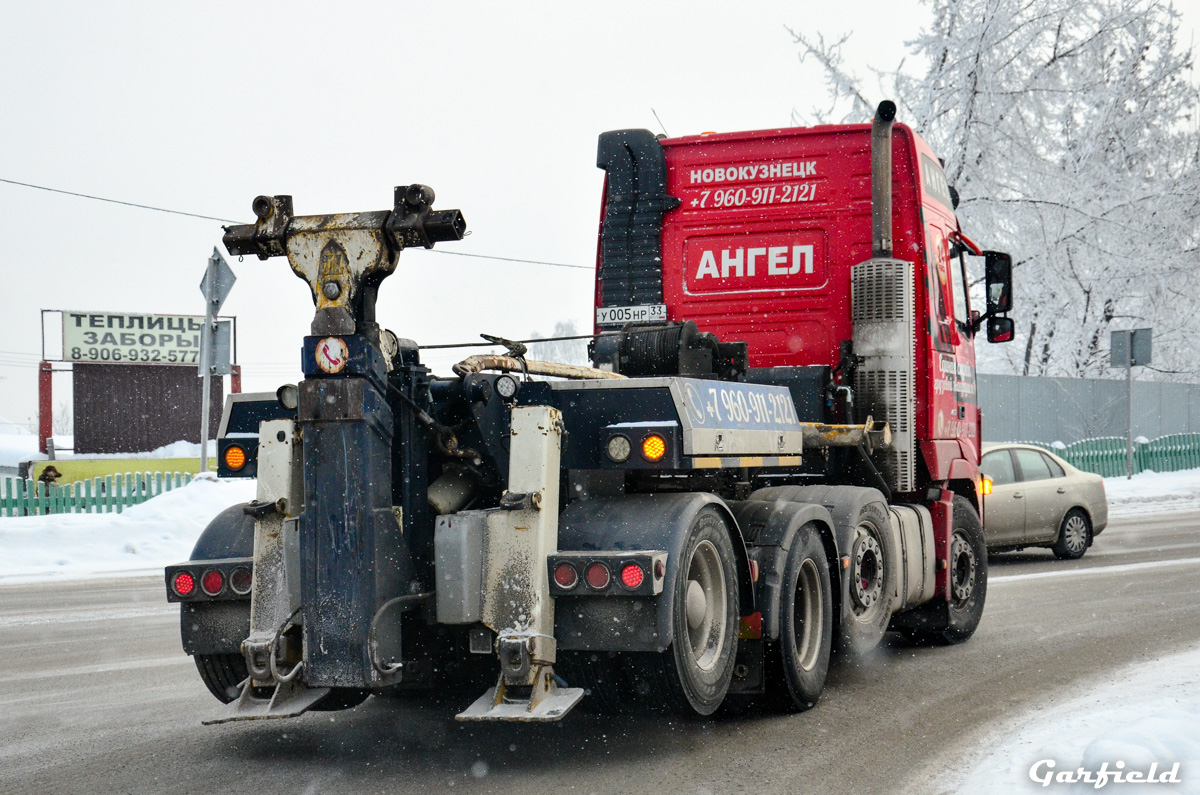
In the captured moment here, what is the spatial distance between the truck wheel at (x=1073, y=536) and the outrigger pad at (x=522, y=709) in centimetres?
1103

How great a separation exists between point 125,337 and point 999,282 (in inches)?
1527

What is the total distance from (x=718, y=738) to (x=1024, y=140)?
85.9ft

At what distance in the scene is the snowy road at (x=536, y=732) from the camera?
16.4 ft

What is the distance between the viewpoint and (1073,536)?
14609mm

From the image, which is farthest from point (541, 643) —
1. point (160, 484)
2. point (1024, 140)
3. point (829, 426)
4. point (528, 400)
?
point (1024, 140)

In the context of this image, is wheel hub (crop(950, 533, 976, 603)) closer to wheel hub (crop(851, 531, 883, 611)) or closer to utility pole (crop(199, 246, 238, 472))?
wheel hub (crop(851, 531, 883, 611))

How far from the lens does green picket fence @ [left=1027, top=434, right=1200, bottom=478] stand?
2778 centimetres

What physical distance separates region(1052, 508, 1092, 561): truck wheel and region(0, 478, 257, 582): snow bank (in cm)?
1020

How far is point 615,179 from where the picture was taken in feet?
28.3

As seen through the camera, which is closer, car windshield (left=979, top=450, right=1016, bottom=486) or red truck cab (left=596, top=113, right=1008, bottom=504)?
red truck cab (left=596, top=113, right=1008, bottom=504)

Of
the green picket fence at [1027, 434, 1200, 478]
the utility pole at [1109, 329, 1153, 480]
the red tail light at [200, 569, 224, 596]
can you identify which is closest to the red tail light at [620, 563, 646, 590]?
the red tail light at [200, 569, 224, 596]

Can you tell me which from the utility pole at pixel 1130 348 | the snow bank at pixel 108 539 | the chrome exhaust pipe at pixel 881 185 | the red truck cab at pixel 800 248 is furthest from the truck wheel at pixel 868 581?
the utility pole at pixel 1130 348

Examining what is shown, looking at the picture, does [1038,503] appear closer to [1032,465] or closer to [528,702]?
[1032,465]

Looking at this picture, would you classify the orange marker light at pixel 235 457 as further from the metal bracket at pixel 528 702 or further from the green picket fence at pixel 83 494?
the green picket fence at pixel 83 494
